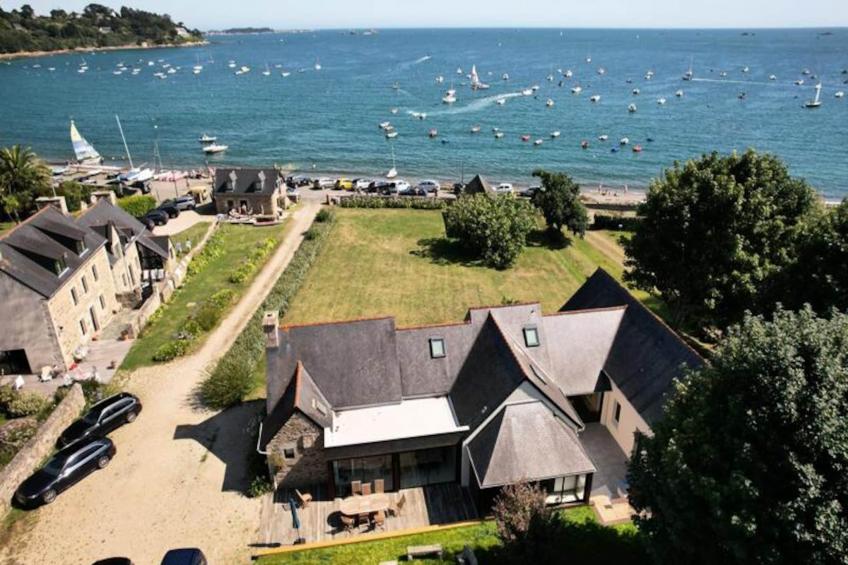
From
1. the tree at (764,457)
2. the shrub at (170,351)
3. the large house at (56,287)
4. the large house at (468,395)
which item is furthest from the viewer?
the shrub at (170,351)

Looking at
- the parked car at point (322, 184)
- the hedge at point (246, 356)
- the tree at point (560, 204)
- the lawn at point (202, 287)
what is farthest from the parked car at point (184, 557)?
the parked car at point (322, 184)

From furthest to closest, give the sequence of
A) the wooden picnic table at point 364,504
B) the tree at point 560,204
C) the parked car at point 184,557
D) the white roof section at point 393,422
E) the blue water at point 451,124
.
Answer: the blue water at point 451,124 < the tree at point 560,204 < the white roof section at point 393,422 < the wooden picnic table at point 364,504 < the parked car at point 184,557

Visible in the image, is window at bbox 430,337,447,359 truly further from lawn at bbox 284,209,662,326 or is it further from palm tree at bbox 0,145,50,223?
palm tree at bbox 0,145,50,223

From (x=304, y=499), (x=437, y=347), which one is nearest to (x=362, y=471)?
(x=304, y=499)

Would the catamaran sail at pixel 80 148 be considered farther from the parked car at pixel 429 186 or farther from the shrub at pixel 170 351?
the shrub at pixel 170 351

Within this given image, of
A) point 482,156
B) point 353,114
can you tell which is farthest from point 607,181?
point 353,114

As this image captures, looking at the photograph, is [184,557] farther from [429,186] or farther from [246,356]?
[429,186]
